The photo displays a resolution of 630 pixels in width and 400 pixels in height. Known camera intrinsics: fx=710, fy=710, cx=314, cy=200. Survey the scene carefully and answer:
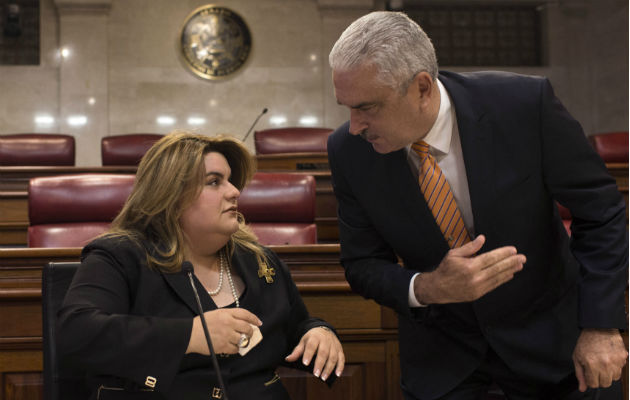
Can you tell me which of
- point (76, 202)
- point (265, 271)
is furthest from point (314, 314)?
point (76, 202)

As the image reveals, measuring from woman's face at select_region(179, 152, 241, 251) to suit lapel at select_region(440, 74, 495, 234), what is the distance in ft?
1.71

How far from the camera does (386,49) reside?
4.33 ft

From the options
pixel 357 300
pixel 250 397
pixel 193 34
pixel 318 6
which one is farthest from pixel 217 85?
pixel 250 397

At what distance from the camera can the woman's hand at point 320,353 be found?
146cm

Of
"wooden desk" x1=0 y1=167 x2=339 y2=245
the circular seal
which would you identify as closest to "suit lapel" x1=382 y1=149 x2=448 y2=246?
"wooden desk" x1=0 y1=167 x2=339 y2=245

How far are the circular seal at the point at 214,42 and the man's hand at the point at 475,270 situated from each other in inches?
292

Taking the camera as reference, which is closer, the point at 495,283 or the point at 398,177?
the point at 495,283

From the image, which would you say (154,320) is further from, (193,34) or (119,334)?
(193,34)

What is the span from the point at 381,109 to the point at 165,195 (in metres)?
0.52

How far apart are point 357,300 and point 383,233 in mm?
565

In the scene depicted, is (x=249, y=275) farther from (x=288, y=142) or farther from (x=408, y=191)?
(x=288, y=142)

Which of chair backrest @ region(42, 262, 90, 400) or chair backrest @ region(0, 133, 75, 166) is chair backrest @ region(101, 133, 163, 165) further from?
chair backrest @ region(42, 262, 90, 400)

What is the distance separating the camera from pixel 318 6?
8.46 m

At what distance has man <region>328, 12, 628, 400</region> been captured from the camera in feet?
4.38
